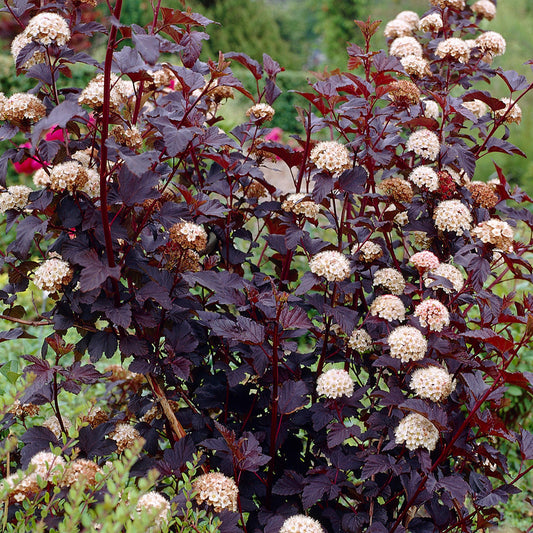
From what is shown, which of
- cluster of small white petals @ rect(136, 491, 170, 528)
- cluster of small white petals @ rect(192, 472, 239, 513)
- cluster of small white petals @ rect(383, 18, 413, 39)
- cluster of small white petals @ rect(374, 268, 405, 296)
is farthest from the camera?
cluster of small white petals @ rect(383, 18, 413, 39)

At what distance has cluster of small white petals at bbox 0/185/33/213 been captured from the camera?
1.39 m

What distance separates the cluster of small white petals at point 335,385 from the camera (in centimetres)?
140

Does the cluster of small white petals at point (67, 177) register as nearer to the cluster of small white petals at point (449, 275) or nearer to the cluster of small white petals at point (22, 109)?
the cluster of small white petals at point (22, 109)

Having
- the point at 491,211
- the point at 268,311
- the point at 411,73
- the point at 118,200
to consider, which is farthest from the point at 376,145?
the point at 118,200

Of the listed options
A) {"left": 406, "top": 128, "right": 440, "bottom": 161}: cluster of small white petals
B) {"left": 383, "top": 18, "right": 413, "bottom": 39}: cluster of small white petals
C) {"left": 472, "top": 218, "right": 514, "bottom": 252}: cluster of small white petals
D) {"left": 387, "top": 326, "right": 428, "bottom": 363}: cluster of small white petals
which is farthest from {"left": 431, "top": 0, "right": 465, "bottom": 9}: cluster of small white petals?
{"left": 387, "top": 326, "right": 428, "bottom": 363}: cluster of small white petals

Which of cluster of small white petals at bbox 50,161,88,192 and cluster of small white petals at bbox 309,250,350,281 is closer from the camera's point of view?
cluster of small white petals at bbox 50,161,88,192

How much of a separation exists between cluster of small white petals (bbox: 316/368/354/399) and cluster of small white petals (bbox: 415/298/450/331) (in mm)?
231

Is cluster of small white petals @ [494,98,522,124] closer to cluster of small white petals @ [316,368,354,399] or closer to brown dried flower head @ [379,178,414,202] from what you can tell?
brown dried flower head @ [379,178,414,202]

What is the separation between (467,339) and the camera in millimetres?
1542

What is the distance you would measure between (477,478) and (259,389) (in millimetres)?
621

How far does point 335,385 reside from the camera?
1400mm

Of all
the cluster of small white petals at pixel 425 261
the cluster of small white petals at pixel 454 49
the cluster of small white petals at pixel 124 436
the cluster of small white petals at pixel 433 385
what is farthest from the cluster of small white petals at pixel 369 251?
the cluster of small white petals at pixel 124 436

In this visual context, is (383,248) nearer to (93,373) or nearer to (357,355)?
(357,355)

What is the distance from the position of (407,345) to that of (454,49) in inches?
37.0
